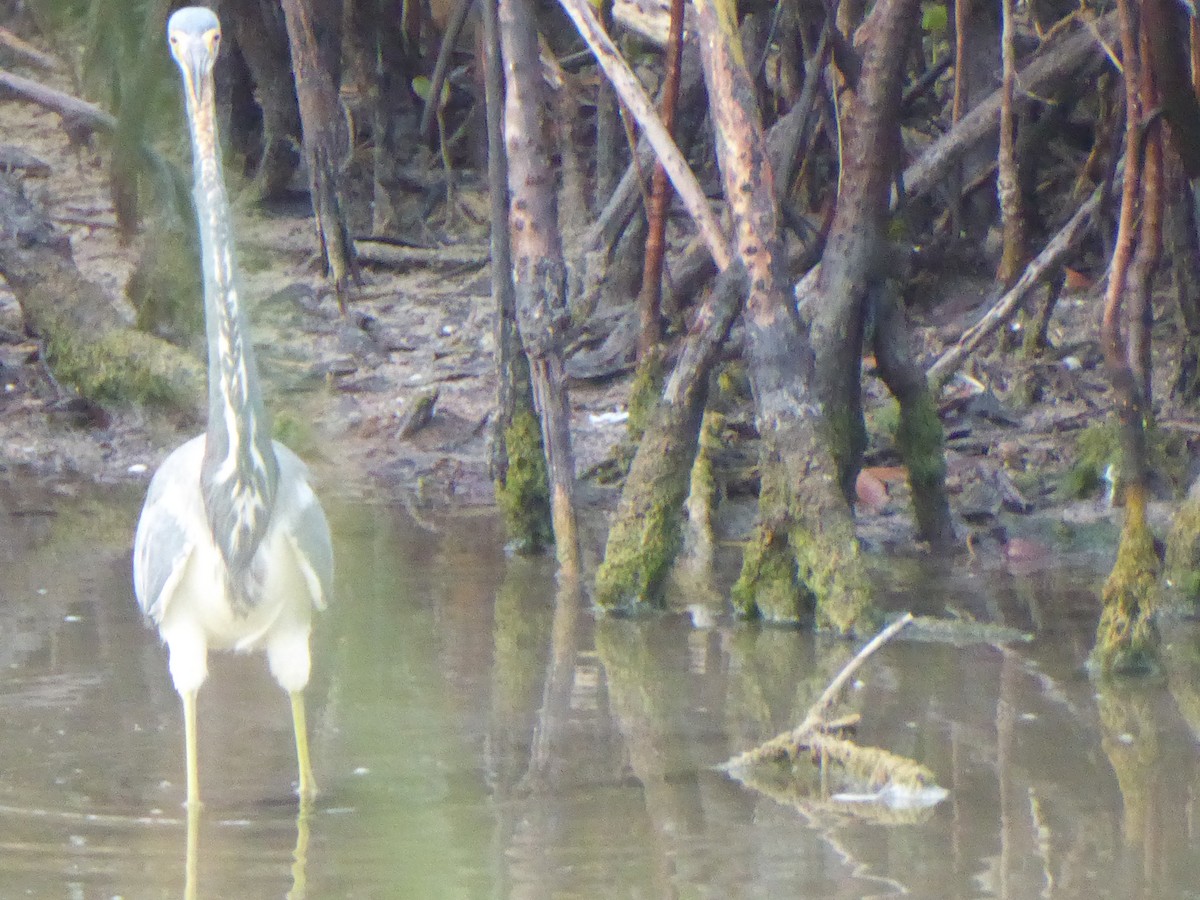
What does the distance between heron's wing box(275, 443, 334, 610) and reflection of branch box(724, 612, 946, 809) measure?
3.78 feet

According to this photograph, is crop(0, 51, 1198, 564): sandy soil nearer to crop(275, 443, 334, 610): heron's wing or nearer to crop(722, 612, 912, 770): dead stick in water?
crop(275, 443, 334, 610): heron's wing

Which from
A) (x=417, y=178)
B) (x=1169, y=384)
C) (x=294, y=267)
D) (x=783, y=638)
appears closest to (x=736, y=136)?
(x=783, y=638)

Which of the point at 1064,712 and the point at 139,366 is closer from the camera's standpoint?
the point at 1064,712

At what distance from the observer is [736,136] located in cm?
505

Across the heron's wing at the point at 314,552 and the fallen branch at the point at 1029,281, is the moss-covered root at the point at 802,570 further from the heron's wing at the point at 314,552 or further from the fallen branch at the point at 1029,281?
the fallen branch at the point at 1029,281

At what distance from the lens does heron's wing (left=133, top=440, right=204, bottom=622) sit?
165 inches

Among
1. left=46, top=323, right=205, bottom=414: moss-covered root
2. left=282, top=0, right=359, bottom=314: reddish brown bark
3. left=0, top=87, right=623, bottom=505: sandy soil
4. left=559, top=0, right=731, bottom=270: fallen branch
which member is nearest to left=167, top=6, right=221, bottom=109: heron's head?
left=559, top=0, right=731, bottom=270: fallen branch

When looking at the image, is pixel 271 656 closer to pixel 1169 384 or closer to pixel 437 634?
pixel 437 634

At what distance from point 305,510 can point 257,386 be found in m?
0.41

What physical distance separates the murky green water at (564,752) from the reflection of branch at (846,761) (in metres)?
0.07

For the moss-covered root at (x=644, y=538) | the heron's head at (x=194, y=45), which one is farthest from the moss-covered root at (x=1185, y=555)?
the heron's head at (x=194, y=45)

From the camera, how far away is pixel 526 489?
250 inches

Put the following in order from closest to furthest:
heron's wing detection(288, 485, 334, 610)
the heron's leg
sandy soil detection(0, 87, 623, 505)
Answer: the heron's leg
heron's wing detection(288, 485, 334, 610)
sandy soil detection(0, 87, 623, 505)

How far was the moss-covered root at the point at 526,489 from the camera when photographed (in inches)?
246
